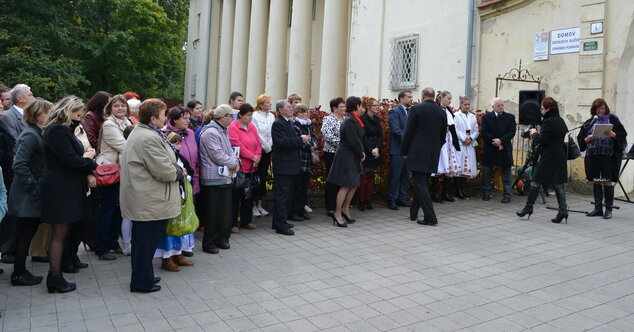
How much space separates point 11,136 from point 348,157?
180 inches

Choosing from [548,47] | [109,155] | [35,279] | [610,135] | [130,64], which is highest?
[130,64]

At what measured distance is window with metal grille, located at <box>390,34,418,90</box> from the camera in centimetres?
1612

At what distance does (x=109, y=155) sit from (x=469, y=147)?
7.17m

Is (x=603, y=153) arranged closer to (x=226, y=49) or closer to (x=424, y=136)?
(x=424, y=136)

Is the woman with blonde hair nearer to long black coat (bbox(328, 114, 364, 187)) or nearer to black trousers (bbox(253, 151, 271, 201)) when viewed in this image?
black trousers (bbox(253, 151, 271, 201))

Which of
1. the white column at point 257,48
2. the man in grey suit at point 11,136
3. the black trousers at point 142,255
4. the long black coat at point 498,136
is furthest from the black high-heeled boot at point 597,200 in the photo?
the white column at point 257,48

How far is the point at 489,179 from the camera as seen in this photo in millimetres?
11047

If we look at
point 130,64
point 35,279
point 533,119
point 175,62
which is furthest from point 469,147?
point 175,62

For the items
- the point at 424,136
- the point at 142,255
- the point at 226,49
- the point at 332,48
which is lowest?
the point at 142,255

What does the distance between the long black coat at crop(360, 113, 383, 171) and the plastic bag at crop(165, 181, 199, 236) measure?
402cm

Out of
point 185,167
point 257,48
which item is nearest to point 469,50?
point 185,167

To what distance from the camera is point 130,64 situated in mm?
30672

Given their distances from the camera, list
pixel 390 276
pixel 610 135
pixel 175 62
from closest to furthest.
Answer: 1. pixel 390 276
2. pixel 610 135
3. pixel 175 62

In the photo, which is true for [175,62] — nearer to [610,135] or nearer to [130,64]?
[130,64]
